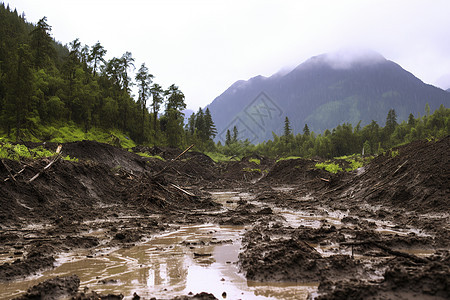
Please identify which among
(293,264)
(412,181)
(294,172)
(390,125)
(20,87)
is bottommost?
(293,264)

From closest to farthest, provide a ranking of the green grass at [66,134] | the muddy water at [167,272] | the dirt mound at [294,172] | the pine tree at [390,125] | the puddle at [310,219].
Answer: the muddy water at [167,272]
the puddle at [310,219]
the dirt mound at [294,172]
the green grass at [66,134]
the pine tree at [390,125]

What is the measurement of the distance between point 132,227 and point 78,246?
64.8 inches

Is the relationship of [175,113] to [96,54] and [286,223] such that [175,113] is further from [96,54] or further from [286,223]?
[286,223]

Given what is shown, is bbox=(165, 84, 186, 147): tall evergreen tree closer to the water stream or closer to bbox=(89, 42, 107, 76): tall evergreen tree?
bbox=(89, 42, 107, 76): tall evergreen tree

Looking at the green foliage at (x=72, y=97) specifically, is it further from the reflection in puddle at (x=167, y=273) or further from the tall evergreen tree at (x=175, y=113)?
the reflection in puddle at (x=167, y=273)

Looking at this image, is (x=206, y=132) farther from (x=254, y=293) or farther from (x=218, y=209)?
(x=254, y=293)

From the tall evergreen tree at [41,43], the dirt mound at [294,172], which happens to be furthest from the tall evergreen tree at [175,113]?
the dirt mound at [294,172]

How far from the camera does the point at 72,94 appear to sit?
38906 millimetres

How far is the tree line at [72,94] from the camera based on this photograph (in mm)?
26781

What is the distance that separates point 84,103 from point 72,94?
6.46ft

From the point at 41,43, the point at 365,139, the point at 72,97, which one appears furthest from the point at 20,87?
the point at 365,139

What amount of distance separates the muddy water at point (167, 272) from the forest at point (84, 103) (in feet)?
79.4

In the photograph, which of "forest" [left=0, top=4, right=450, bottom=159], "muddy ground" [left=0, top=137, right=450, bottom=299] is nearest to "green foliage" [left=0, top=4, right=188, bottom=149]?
"forest" [left=0, top=4, right=450, bottom=159]

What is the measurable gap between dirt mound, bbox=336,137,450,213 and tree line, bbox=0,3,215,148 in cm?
2688
